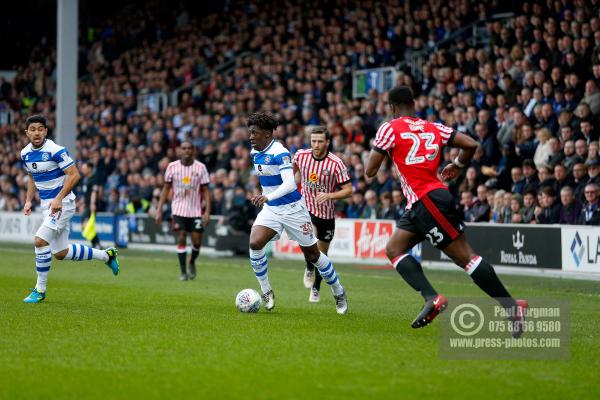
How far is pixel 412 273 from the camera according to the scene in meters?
9.69

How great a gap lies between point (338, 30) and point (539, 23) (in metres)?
9.27

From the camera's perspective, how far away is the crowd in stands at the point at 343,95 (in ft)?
65.7

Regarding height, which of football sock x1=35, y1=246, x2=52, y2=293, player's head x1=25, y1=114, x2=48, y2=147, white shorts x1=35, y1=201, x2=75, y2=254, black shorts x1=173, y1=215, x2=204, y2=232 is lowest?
football sock x1=35, y1=246, x2=52, y2=293

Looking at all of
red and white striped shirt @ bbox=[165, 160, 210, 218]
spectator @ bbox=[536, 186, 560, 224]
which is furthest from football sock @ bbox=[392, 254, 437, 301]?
spectator @ bbox=[536, 186, 560, 224]

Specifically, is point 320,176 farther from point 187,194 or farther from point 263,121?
point 187,194

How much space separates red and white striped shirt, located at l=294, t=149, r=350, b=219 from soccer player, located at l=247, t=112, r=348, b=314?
65.6 inches

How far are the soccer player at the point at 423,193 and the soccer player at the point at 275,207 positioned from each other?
2042mm

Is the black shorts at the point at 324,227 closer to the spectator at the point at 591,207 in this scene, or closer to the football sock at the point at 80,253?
the football sock at the point at 80,253

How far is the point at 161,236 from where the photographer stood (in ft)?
91.1

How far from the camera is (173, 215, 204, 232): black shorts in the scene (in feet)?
59.9

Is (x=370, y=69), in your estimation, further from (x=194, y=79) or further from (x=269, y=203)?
(x=269, y=203)

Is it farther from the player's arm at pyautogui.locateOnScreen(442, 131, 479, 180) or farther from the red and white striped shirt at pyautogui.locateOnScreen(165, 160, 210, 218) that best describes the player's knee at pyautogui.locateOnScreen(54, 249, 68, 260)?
the player's arm at pyautogui.locateOnScreen(442, 131, 479, 180)

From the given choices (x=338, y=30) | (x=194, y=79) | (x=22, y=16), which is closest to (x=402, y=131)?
(x=338, y=30)

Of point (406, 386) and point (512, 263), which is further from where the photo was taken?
point (512, 263)
